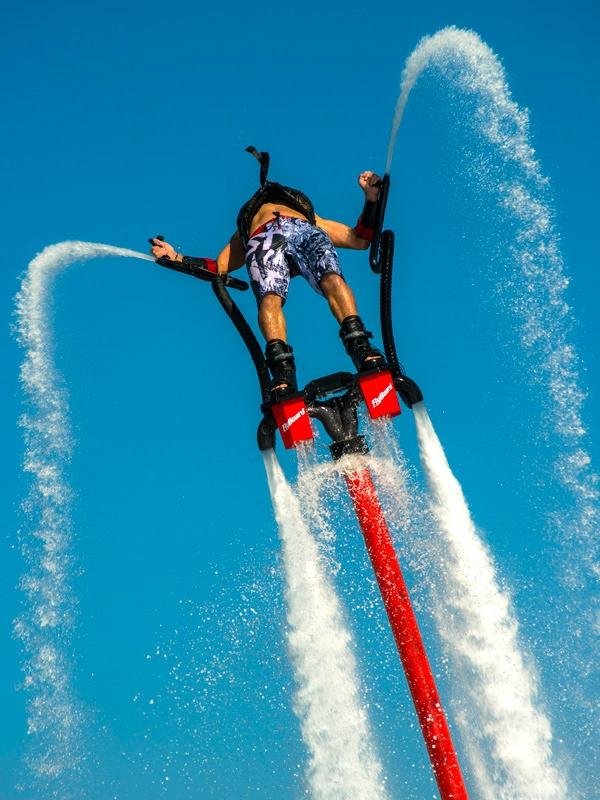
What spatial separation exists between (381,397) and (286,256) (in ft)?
7.90

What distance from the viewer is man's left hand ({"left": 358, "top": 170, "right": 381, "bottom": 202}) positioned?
1079 cm

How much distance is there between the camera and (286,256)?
10586 millimetres

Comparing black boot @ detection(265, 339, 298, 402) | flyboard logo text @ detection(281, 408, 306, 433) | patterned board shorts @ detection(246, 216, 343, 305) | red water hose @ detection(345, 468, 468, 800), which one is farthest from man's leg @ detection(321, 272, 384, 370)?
red water hose @ detection(345, 468, 468, 800)

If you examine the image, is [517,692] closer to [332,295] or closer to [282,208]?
[332,295]

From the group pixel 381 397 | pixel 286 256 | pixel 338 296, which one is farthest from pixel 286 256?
pixel 381 397

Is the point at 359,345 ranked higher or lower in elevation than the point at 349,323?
lower

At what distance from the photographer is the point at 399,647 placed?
840 cm

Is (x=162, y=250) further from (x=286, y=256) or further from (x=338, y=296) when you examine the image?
(x=338, y=296)

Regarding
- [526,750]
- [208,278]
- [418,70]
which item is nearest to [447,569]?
[526,750]

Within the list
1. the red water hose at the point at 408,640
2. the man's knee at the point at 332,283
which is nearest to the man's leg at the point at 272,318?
the man's knee at the point at 332,283

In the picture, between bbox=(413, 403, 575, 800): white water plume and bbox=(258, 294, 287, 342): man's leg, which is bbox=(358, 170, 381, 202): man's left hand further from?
bbox=(413, 403, 575, 800): white water plume

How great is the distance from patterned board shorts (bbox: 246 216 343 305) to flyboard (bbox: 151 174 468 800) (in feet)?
1.86

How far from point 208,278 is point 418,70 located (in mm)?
3724

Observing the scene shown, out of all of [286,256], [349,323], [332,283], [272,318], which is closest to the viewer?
[349,323]
